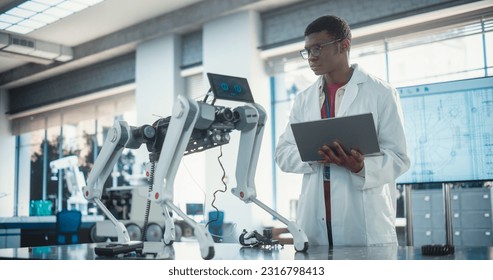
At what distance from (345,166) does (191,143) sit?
44 centimetres

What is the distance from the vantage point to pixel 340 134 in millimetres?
1336

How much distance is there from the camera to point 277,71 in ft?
19.3

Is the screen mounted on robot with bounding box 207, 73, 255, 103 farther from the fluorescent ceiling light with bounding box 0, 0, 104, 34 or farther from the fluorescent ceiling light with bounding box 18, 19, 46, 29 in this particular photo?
the fluorescent ceiling light with bounding box 18, 19, 46, 29

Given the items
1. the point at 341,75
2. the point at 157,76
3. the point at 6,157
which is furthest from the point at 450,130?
the point at 157,76

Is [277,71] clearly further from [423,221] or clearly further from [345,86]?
[345,86]

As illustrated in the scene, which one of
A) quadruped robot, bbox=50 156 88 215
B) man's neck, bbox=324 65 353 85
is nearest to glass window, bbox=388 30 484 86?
quadruped robot, bbox=50 156 88 215

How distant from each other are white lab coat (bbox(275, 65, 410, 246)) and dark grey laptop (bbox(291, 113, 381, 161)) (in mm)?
99

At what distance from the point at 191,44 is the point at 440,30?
3.07 meters

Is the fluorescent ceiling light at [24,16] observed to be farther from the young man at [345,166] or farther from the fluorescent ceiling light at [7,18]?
the young man at [345,166]

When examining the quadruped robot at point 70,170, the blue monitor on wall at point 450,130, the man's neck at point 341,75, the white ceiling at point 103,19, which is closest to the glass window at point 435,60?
the blue monitor on wall at point 450,130

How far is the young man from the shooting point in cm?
148

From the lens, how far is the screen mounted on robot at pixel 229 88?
3.98ft

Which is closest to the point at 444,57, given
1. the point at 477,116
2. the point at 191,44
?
the point at 477,116

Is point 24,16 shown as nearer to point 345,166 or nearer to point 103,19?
point 345,166
